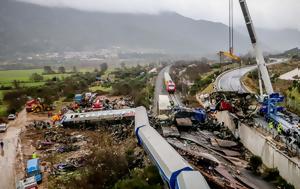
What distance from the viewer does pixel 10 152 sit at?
36.8 m

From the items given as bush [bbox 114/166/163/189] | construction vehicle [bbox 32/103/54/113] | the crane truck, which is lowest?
construction vehicle [bbox 32/103/54/113]

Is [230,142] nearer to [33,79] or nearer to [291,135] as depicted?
[291,135]

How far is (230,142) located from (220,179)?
29.6 ft

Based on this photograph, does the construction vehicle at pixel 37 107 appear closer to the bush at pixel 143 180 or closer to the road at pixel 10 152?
the road at pixel 10 152

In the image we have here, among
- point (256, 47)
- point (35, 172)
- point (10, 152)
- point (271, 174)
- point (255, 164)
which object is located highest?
point (256, 47)

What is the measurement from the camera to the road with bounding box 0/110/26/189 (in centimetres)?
2886

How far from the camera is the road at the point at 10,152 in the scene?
2886 cm

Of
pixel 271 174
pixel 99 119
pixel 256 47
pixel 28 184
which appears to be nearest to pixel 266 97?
pixel 256 47

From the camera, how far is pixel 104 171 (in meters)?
23.1

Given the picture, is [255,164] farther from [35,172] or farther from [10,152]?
[10,152]

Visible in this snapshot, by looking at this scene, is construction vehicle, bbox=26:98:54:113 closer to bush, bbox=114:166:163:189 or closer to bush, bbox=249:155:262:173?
bush, bbox=114:166:163:189

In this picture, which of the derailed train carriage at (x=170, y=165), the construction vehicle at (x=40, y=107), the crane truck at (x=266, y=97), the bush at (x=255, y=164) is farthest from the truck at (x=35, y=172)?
the construction vehicle at (x=40, y=107)

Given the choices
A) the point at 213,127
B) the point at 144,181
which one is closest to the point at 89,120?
the point at 213,127

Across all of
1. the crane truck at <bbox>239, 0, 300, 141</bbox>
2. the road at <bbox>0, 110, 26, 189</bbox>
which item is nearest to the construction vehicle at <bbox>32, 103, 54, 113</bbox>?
the road at <bbox>0, 110, 26, 189</bbox>
